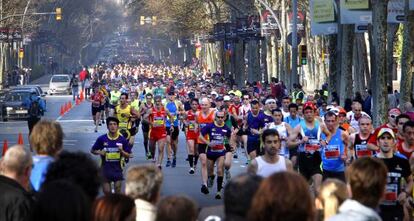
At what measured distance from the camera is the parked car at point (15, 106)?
5034cm

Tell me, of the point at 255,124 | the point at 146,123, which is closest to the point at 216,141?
the point at 255,124

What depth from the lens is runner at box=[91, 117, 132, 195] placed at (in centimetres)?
1753

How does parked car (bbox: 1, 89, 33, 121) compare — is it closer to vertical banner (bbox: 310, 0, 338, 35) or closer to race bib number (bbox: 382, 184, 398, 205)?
vertical banner (bbox: 310, 0, 338, 35)

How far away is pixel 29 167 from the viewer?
922 centimetres

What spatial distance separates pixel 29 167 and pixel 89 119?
41.6m

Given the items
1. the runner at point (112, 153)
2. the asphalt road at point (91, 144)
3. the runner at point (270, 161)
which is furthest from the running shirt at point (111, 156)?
the runner at point (270, 161)

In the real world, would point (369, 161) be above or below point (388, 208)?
above

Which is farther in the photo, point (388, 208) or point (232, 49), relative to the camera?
point (232, 49)

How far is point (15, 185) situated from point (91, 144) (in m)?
26.1

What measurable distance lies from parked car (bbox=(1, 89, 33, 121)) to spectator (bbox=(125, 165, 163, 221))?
4266cm

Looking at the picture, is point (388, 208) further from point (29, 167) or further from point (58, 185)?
point (58, 185)

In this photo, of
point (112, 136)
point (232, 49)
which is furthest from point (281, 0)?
point (112, 136)

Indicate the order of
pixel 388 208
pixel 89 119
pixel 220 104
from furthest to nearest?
1. pixel 89 119
2. pixel 220 104
3. pixel 388 208

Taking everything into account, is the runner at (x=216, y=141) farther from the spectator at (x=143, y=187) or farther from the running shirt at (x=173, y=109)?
the spectator at (x=143, y=187)
